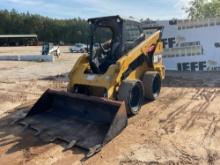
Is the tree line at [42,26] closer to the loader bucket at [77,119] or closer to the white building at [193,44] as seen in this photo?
the white building at [193,44]

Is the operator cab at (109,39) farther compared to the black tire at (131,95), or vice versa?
the operator cab at (109,39)

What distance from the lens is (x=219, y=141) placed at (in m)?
6.14

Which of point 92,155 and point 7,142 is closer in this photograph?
point 92,155

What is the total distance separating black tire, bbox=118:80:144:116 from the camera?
7.46 metres

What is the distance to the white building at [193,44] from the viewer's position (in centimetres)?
1606

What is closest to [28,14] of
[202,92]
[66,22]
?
[66,22]

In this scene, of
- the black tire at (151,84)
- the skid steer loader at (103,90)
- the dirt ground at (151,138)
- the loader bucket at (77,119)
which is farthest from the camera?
the black tire at (151,84)

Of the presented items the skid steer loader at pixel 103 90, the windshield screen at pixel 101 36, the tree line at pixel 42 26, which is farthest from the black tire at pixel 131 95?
the tree line at pixel 42 26

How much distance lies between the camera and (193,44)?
16.3m

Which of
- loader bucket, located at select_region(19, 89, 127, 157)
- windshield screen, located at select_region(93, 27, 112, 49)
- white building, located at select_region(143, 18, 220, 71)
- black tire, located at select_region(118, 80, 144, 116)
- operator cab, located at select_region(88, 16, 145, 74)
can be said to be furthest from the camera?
white building, located at select_region(143, 18, 220, 71)

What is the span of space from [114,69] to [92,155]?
2450 mm

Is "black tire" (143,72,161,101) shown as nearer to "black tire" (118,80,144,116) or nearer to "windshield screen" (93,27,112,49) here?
"black tire" (118,80,144,116)

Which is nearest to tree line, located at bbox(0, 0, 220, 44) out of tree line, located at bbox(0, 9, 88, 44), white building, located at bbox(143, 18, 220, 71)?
tree line, located at bbox(0, 9, 88, 44)

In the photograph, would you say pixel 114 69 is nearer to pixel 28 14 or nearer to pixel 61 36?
pixel 61 36
